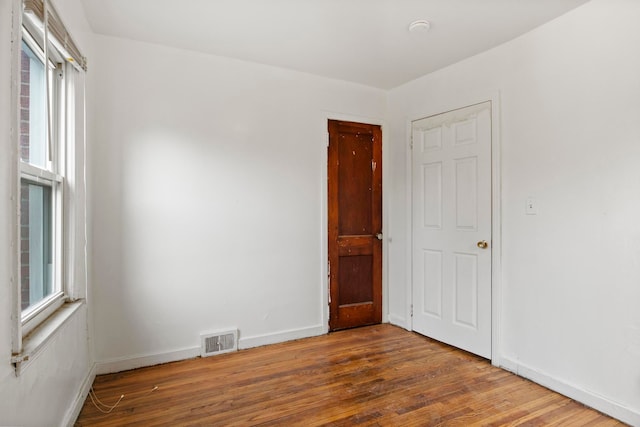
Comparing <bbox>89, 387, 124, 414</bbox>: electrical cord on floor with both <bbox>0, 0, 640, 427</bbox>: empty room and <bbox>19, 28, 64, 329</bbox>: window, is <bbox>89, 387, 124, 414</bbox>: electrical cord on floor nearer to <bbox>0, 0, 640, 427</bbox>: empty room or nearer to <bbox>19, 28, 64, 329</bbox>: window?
<bbox>0, 0, 640, 427</bbox>: empty room

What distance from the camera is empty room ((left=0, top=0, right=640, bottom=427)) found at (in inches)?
83.9

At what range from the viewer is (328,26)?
263 centimetres

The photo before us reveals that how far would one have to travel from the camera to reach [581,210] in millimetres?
2385

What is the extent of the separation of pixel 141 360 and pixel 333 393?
154 centimetres

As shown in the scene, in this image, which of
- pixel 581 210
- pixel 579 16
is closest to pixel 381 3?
pixel 579 16

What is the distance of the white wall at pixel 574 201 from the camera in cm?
217

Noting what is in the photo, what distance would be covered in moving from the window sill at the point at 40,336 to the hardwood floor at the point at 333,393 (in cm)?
67

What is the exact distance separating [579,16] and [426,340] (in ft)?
9.18

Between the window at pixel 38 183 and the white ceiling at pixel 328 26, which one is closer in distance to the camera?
the window at pixel 38 183

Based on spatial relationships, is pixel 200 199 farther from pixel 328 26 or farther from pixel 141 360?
Answer: pixel 328 26

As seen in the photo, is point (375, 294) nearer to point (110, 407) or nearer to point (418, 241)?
point (418, 241)

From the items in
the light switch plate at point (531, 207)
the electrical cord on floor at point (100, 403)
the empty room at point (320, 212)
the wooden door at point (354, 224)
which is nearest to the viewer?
the empty room at point (320, 212)

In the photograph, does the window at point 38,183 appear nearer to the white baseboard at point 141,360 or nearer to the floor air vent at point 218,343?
the white baseboard at point 141,360

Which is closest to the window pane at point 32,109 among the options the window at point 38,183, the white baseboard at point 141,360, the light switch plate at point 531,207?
the window at point 38,183
